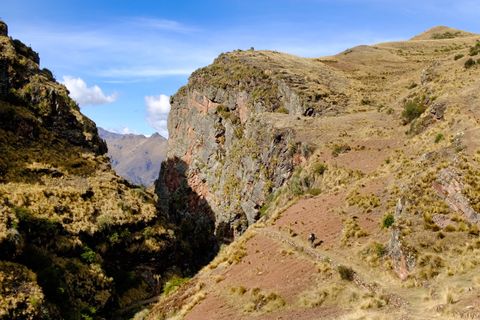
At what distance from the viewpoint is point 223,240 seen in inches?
3342

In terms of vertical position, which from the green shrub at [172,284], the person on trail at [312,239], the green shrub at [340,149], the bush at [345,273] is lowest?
the green shrub at [172,284]

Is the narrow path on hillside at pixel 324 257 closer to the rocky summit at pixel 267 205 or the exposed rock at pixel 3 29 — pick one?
the rocky summit at pixel 267 205

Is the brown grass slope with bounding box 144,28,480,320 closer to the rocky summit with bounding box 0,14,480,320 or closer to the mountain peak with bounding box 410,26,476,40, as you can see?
the rocky summit with bounding box 0,14,480,320

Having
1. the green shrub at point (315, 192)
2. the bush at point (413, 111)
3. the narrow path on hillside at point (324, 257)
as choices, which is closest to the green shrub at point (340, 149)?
the green shrub at point (315, 192)

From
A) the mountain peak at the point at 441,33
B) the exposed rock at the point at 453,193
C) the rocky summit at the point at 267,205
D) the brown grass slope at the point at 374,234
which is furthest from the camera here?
the mountain peak at the point at 441,33

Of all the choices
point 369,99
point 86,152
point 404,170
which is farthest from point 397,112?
point 86,152

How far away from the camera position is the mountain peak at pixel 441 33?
170125 mm

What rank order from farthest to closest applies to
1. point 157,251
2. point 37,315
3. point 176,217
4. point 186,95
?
point 186,95 → point 176,217 → point 157,251 → point 37,315

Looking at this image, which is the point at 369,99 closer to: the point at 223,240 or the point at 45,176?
the point at 223,240

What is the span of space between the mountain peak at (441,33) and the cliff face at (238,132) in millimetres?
81625

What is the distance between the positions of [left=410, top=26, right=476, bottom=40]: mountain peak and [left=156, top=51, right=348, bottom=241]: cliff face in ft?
268

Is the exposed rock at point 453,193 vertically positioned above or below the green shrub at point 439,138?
below

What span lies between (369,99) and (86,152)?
176ft

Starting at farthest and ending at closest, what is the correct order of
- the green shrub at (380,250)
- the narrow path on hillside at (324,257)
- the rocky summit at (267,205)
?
the green shrub at (380,250)
the rocky summit at (267,205)
the narrow path on hillside at (324,257)
